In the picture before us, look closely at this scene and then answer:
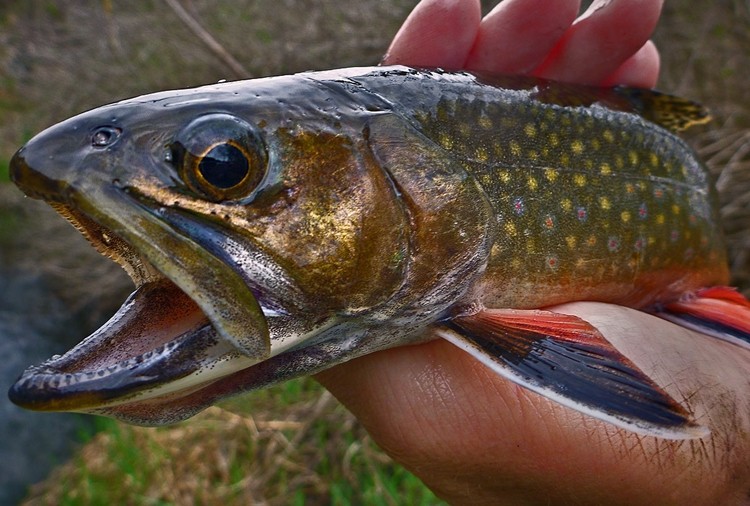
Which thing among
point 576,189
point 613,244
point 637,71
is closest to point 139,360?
point 576,189

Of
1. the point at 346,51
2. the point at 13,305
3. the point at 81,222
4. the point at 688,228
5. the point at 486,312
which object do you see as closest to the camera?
the point at 81,222

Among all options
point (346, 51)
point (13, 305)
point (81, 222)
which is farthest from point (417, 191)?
point (13, 305)

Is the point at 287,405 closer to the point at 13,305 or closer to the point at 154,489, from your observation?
the point at 154,489

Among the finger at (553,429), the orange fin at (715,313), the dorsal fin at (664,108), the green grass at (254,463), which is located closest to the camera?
the finger at (553,429)

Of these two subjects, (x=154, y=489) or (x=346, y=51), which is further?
(x=346, y=51)

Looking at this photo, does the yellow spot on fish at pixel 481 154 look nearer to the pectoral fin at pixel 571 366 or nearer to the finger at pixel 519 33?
the pectoral fin at pixel 571 366

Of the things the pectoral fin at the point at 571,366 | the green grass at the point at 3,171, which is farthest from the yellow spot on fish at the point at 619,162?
the green grass at the point at 3,171

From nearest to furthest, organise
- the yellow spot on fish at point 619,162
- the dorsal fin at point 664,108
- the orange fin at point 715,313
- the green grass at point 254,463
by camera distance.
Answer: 1. the orange fin at point 715,313
2. the yellow spot on fish at point 619,162
3. the dorsal fin at point 664,108
4. the green grass at point 254,463
